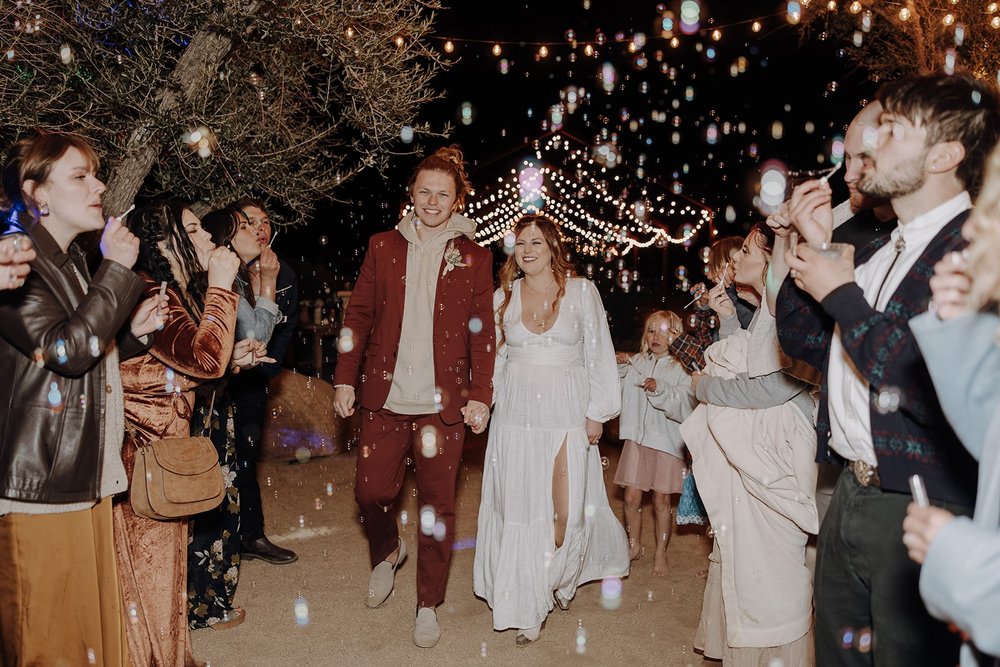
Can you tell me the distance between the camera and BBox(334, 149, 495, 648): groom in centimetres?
382

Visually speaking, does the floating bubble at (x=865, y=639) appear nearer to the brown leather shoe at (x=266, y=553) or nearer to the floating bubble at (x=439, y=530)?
the floating bubble at (x=439, y=530)

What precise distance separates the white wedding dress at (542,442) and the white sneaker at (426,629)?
325mm

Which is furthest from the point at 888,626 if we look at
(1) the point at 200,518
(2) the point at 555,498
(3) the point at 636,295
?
(3) the point at 636,295

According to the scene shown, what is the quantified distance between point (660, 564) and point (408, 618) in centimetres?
165

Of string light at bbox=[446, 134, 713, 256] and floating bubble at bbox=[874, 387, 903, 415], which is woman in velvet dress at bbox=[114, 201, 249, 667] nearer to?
floating bubble at bbox=[874, 387, 903, 415]

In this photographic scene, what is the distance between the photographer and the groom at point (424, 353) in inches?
151

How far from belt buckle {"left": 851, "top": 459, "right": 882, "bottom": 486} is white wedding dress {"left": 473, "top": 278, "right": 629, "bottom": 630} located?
2.03m

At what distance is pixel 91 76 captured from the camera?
4.24m

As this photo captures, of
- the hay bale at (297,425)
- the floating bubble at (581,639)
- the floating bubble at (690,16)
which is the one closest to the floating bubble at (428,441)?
the floating bubble at (581,639)

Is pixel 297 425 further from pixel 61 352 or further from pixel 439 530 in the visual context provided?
pixel 61 352

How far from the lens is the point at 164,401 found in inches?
114

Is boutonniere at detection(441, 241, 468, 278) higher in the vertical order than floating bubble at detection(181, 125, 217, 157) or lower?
lower

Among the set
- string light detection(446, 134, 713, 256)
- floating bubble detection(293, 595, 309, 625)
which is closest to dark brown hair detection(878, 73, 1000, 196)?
floating bubble detection(293, 595, 309, 625)

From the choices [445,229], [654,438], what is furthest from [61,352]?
[654,438]
